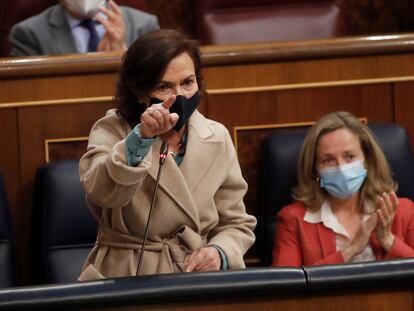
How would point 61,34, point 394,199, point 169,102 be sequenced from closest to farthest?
point 169,102 < point 394,199 < point 61,34

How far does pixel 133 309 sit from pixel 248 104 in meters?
1.01

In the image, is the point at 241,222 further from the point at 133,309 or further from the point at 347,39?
the point at 347,39

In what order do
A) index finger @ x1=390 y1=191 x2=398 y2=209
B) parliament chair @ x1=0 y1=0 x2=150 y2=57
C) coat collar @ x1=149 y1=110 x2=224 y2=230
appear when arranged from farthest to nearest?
parliament chair @ x1=0 y1=0 x2=150 y2=57 < index finger @ x1=390 y1=191 x2=398 y2=209 < coat collar @ x1=149 y1=110 x2=224 y2=230

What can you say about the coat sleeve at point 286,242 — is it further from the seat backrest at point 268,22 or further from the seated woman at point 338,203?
the seat backrest at point 268,22

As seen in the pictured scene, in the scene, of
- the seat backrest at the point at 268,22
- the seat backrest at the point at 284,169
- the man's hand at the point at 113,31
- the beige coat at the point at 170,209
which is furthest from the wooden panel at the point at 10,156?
the seat backrest at the point at 268,22

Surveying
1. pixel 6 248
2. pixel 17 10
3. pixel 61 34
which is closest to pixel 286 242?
pixel 6 248

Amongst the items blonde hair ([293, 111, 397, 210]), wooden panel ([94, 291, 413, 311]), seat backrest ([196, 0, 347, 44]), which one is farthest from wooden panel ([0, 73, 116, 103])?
wooden panel ([94, 291, 413, 311])

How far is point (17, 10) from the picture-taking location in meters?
2.80

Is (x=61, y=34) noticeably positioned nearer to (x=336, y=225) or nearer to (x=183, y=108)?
(x=336, y=225)

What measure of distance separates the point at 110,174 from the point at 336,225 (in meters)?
0.76

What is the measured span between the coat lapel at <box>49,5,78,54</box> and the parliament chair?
0.86 ft

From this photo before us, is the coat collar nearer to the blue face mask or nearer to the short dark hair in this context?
the short dark hair

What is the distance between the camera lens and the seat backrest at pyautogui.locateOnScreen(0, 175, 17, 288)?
2.05 meters

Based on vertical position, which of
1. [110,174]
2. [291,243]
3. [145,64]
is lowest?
[291,243]
